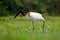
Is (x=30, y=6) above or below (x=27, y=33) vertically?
below

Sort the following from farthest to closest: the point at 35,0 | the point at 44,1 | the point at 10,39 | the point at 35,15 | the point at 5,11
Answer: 1. the point at 44,1
2. the point at 35,0
3. the point at 5,11
4. the point at 35,15
5. the point at 10,39

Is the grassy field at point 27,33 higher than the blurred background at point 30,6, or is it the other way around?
the grassy field at point 27,33

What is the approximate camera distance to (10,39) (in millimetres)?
9602

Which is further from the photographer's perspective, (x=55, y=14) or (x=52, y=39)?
(x=55, y=14)

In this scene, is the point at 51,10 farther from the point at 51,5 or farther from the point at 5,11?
the point at 5,11

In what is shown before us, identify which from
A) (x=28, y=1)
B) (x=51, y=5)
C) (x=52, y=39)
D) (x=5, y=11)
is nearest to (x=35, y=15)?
(x=52, y=39)

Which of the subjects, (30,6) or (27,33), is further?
(30,6)

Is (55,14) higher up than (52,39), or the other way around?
(52,39)

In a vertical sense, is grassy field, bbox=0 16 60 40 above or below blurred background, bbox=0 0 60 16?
above

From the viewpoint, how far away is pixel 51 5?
2912cm

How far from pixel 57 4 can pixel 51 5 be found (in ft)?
2.21

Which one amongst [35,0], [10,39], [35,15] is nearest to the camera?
[10,39]

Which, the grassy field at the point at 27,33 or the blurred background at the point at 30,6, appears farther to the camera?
the blurred background at the point at 30,6

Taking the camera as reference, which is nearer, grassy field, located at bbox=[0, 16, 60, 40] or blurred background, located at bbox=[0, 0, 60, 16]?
grassy field, located at bbox=[0, 16, 60, 40]
